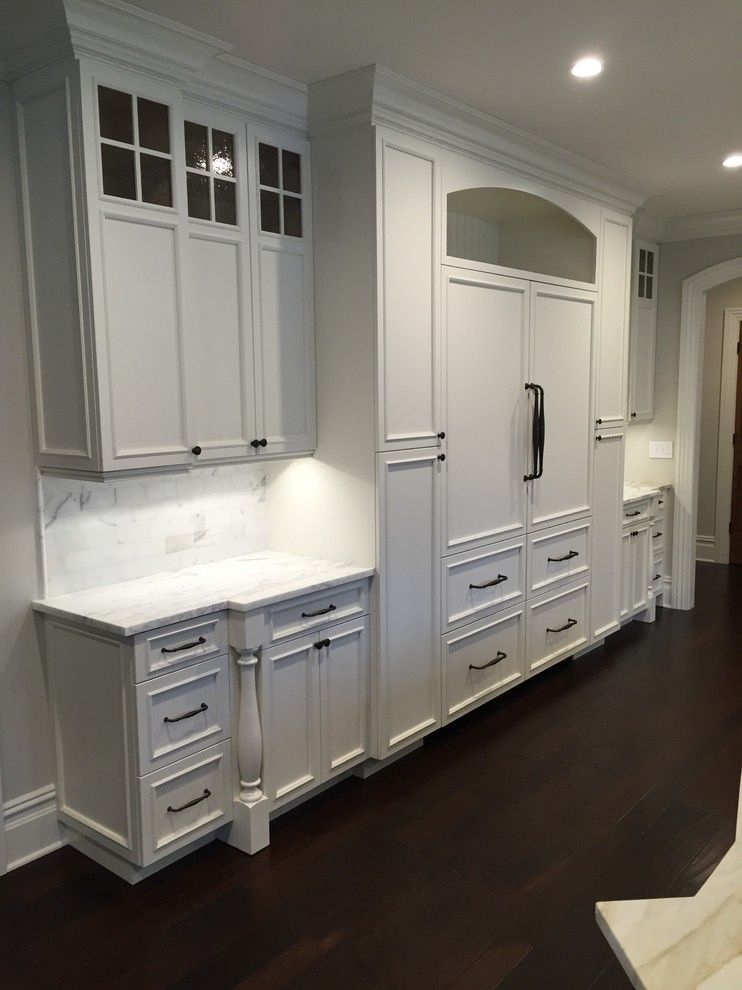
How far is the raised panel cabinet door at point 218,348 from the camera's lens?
112 inches

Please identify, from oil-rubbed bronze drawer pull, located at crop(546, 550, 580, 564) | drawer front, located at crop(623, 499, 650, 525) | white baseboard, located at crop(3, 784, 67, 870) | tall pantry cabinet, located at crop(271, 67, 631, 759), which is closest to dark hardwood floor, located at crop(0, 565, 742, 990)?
white baseboard, located at crop(3, 784, 67, 870)

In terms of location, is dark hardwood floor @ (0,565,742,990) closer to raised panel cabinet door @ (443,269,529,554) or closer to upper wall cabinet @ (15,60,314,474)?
raised panel cabinet door @ (443,269,529,554)

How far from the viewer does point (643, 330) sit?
562 centimetres

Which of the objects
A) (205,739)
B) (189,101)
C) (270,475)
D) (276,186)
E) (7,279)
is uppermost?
(189,101)

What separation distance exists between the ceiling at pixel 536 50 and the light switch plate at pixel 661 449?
2.38 metres

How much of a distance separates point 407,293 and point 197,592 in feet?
4.51

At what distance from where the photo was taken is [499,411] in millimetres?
3869

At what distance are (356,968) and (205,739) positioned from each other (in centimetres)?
83

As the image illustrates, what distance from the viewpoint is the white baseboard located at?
2.77 meters

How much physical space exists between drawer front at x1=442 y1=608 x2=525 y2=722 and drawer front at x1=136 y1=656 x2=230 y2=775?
117 centimetres

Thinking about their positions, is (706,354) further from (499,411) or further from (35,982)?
(35,982)

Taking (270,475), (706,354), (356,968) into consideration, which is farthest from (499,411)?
(706,354)

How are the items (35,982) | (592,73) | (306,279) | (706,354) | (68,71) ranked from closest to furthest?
1. (35,982)
2. (68,71)
3. (592,73)
4. (306,279)
5. (706,354)

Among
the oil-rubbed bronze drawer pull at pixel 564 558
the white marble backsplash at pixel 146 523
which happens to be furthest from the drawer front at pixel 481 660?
the white marble backsplash at pixel 146 523
